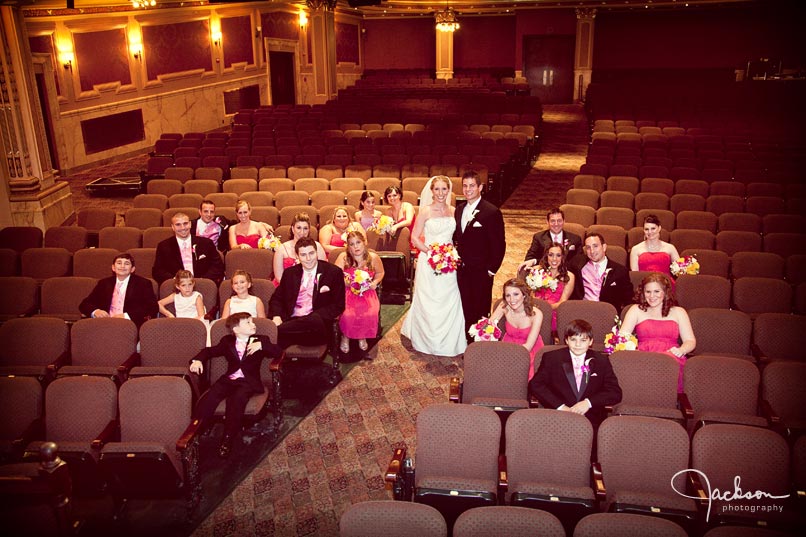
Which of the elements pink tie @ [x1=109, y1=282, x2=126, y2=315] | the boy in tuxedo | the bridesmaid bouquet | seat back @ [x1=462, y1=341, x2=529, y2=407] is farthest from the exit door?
the boy in tuxedo

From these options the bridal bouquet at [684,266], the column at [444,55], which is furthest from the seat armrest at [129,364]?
the column at [444,55]

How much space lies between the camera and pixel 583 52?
21828 millimetres

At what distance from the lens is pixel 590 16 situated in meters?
21.4

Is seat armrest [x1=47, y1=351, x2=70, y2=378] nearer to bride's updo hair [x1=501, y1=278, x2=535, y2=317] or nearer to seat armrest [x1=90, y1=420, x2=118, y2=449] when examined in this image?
seat armrest [x1=90, y1=420, x2=118, y2=449]

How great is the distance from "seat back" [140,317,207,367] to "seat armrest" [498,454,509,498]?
7.82 ft

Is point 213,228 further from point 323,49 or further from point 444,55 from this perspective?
point 444,55

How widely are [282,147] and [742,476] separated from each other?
9.22m

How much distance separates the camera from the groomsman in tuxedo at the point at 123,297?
5004 mm

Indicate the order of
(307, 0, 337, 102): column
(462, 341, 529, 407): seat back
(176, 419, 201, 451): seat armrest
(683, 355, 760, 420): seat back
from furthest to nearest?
(307, 0, 337, 102): column, (462, 341, 529, 407): seat back, (683, 355, 760, 420): seat back, (176, 419, 201, 451): seat armrest

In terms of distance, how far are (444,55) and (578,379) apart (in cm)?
2257

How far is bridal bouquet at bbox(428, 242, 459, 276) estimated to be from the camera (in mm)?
5227

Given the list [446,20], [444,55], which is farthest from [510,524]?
[444,55]

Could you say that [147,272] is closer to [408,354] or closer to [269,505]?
[408,354]

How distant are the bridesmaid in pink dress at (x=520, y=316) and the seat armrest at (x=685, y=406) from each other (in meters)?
1.00
